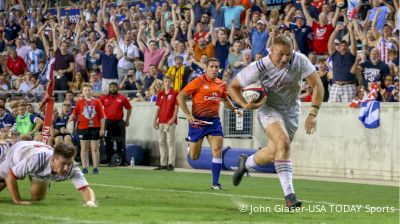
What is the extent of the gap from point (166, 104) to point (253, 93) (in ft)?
40.4

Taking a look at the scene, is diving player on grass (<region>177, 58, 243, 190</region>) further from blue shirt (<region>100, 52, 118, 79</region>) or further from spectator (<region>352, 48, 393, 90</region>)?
blue shirt (<region>100, 52, 118, 79</region>)

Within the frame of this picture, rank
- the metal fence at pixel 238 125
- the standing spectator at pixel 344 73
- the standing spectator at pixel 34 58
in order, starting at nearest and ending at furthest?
the standing spectator at pixel 344 73 < the metal fence at pixel 238 125 < the standing spectator at pixel 34 58

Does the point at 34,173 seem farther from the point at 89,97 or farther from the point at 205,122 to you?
the point at 89,97

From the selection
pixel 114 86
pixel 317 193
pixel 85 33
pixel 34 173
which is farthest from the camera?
pixel 85 33

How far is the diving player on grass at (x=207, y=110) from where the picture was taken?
1766 centimetres

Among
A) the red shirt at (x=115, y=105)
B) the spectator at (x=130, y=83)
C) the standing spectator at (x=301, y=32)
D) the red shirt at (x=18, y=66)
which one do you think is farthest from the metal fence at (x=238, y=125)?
the red shirt at (x=18, y=66)

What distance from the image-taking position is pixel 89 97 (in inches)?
877

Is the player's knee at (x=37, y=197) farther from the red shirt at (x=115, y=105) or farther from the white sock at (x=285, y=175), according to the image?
the red shirt at (x=115, y=105)

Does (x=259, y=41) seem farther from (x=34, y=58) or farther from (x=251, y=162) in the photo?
(x=251, y=162)

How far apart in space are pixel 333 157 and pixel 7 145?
10361 millimetres

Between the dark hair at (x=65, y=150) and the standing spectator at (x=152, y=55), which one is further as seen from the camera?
the standing spectator at (x=152, y=55)

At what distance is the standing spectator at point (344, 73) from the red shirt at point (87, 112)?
5.15m

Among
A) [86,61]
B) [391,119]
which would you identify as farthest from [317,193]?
[86,61]

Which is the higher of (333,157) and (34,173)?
(34,173)
